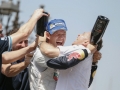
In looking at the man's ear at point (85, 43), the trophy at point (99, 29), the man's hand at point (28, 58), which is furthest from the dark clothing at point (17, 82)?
the trophy at point (99, 29)

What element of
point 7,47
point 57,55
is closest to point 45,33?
point 57,55

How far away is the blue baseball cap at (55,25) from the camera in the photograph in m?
4.21

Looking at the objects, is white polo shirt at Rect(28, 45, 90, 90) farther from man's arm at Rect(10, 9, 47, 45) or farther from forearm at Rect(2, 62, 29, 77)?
forearm at Rect(2, 62, 29, 77)

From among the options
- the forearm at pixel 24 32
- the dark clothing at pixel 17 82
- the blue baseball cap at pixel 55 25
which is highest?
the blue baseball cap at pixel 55 25

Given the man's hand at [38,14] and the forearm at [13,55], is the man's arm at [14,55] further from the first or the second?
the man's hand at [38,14]

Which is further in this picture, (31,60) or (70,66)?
(31,60)

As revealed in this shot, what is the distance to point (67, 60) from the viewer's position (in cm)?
394

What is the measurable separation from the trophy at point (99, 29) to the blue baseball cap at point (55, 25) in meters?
0.31

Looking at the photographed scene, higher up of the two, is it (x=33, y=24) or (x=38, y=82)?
(x=33, y=24)

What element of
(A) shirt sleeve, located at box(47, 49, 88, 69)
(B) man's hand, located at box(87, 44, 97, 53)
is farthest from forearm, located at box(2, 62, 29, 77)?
(B) man's hand, located at box(87, 44, 97, 53)

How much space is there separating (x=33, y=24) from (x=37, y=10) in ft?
0.71

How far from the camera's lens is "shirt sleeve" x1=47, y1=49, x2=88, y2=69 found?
3932 millimetres

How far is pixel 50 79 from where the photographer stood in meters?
4.24

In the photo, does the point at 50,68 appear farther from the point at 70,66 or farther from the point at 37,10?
the point at 37,10
